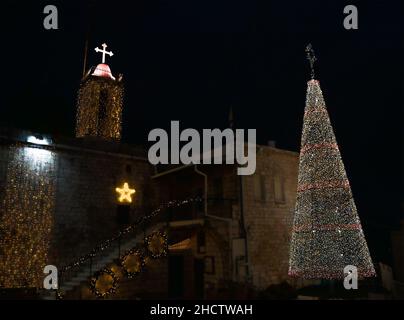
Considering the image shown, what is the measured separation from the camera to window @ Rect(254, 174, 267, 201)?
15.6 metres

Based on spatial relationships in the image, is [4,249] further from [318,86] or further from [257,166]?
[318,86]

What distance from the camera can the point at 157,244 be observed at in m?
15.0

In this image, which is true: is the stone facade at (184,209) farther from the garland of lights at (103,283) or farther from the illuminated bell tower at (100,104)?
the illuminated bell tower at (100,104)

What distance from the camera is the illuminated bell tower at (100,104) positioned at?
62.1ft

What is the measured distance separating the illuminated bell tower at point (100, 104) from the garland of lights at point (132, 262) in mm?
6777

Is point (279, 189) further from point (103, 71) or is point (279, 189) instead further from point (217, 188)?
point (103, 71)

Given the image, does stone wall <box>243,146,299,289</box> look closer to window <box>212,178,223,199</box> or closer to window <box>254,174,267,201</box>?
window <box>254,174,267,201</box>

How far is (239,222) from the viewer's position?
1466 cm

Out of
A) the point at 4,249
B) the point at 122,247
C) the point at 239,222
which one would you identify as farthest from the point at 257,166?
the point at 4,249

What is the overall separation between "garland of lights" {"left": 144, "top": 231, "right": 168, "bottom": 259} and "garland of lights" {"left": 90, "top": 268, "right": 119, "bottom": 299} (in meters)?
1.73

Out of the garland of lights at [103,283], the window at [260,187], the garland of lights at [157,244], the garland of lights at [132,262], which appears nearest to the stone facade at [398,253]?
the window at [260,187]

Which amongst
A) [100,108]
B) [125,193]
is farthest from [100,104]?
[125,193]

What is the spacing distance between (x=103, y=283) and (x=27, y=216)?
189 inches
